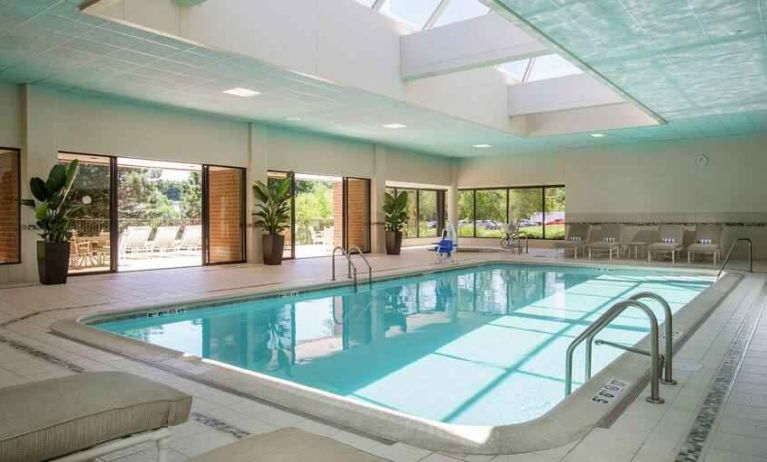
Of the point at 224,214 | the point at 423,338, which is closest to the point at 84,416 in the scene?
the point at 423,338

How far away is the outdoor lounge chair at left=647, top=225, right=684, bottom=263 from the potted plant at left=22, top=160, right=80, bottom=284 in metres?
12.4

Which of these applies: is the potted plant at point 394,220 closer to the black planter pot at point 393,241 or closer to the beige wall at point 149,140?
the black planter pot at point 393,241

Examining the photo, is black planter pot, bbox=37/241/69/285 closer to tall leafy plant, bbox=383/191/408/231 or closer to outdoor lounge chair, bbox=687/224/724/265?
tall leafy plant, bbox=383/191/408/231

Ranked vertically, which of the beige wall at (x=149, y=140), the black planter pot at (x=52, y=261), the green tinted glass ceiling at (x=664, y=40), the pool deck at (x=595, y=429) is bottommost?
the pool deck at (x=595, y=429)

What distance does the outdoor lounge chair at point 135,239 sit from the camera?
1046 centimetres

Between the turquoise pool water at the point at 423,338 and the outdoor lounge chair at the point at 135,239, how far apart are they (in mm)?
4118

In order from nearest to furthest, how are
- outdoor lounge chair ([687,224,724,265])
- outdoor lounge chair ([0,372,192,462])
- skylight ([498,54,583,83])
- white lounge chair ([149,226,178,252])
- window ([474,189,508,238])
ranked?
1. outdoor lounge chair ([0,372,192,462])
2. white lounge chair ([149,226,178,252])
3. skylight ([498,54,583,83])
4. outdoor lounge chair ([687,224,724,265])
5. window ([474,189,508,238])

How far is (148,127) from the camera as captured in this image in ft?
33.7

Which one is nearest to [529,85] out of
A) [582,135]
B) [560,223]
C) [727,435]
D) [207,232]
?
[582,135]

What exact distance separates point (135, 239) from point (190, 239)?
1194mm

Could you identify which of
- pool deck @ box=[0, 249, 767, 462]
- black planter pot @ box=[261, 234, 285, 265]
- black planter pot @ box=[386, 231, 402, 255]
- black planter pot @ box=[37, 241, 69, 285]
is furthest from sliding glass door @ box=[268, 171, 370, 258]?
pool deck @ box=[0, 249, 767, 462]

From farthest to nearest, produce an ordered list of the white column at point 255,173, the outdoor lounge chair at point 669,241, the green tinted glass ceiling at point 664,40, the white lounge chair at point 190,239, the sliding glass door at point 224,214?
the outdoor lounge chair at point 669,241 < the white column at point 255,173 < the sliding glass door at point 224,214 < the white lounge chair at point 190,239 < the green tinted glass ceiling at point 664,40

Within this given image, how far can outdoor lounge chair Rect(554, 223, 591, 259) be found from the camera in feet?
47.4

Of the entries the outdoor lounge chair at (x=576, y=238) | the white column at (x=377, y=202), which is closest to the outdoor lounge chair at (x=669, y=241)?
the outdoor lounge chair at (x=576, y=238)
